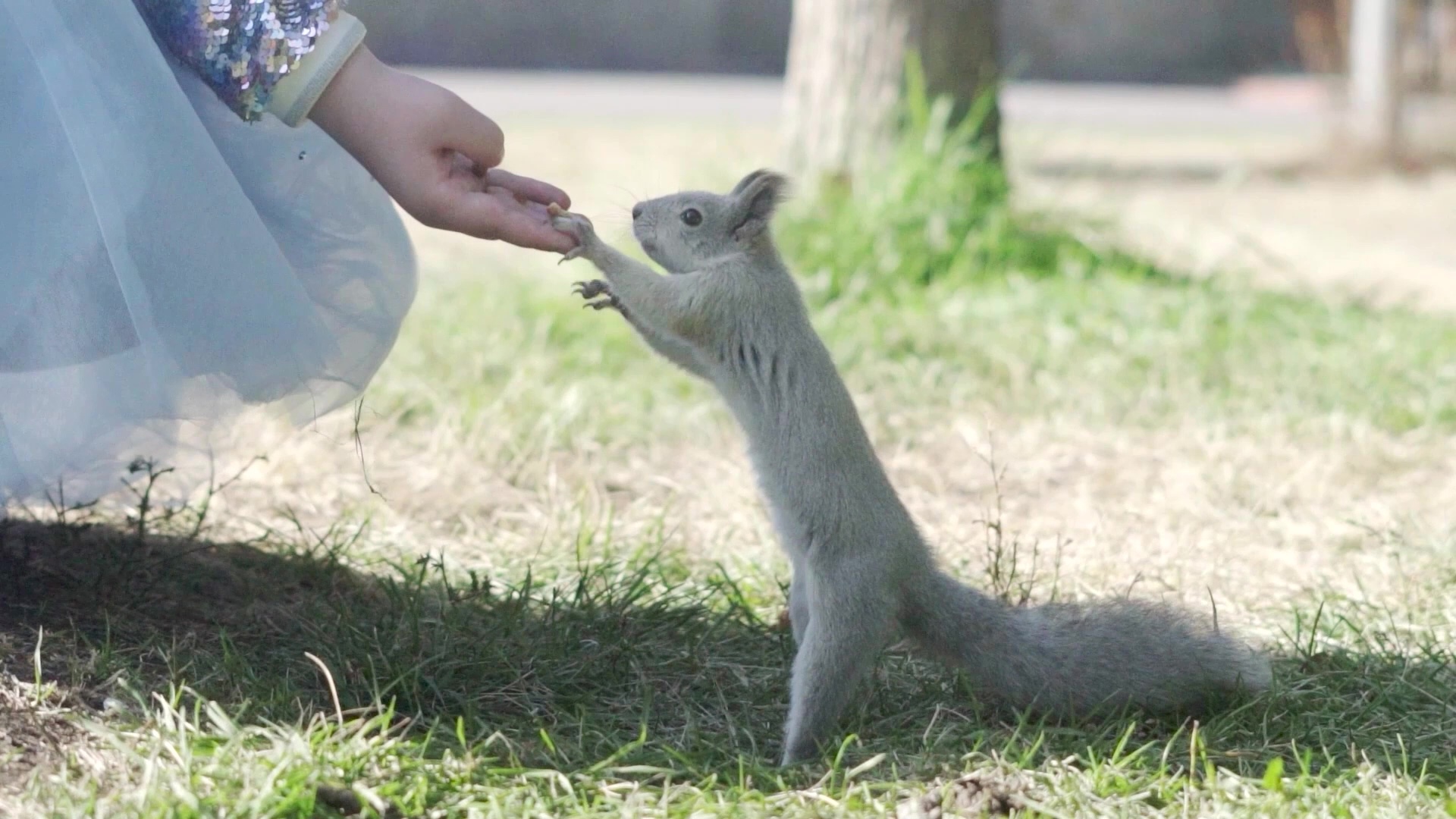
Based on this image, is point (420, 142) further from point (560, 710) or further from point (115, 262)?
point (560, 710)

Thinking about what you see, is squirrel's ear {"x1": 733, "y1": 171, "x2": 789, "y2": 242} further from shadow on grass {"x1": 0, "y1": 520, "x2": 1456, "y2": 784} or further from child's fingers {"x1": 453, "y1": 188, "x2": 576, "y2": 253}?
shadow on grass {"x1": 0, "y1": 520, "x2": 1456, "y2": 784}

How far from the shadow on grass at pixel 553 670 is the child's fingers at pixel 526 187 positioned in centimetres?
65

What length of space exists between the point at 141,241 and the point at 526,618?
2.88ft

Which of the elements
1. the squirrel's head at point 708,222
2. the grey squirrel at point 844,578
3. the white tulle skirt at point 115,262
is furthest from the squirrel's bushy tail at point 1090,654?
the white tulle skirt at point 115,262

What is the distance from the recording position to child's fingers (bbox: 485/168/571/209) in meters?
2.62

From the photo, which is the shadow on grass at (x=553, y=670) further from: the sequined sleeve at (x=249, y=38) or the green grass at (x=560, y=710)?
the sequined sleeve at (x=249, y=38)

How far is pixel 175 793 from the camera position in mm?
1893

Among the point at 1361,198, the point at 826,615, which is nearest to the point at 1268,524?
the point at 826,615

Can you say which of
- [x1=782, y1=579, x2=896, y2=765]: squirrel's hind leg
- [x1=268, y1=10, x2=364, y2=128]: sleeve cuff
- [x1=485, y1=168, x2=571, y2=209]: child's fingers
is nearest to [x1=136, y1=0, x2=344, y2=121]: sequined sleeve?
[x1=268, y1=10, x2=364, y2=128]: sleeve cuff

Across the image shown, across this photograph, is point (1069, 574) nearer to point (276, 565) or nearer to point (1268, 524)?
point (1268, 524)

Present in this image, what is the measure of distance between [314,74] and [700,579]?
3.90 feet

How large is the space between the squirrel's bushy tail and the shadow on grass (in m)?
0.05

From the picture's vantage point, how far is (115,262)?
7.18 feet

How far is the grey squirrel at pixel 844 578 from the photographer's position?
2.34 m
